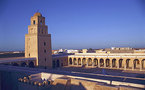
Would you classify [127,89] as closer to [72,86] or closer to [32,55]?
[72,86]

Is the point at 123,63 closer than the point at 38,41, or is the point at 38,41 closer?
the point at 38,41

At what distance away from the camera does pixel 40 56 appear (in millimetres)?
24141

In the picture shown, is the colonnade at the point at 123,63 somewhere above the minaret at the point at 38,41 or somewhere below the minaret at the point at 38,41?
below

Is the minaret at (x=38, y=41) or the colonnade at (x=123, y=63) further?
the colonnade at (x=123, y=63)

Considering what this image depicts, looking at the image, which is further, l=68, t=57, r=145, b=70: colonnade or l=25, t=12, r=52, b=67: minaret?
l=68, t=57, r=145, b=70: colonnade

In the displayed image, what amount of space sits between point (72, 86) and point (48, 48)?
17.6 metres

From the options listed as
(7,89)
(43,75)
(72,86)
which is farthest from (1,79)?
(72,86)

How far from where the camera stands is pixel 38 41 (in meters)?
23.8

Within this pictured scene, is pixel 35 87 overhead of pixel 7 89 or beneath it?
Answer: overhead

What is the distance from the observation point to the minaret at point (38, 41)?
23.8 m

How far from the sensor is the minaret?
23.8 metres

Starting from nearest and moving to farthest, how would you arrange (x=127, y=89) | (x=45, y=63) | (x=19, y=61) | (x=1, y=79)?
(x=127, y=89)
(x=1, y=79)
(x=19, y=61)
(x=45, y=63)

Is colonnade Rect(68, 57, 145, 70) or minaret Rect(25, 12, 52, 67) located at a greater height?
minaret Rect(25, 12, 52, 67)

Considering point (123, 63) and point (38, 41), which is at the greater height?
point (38, 41)
